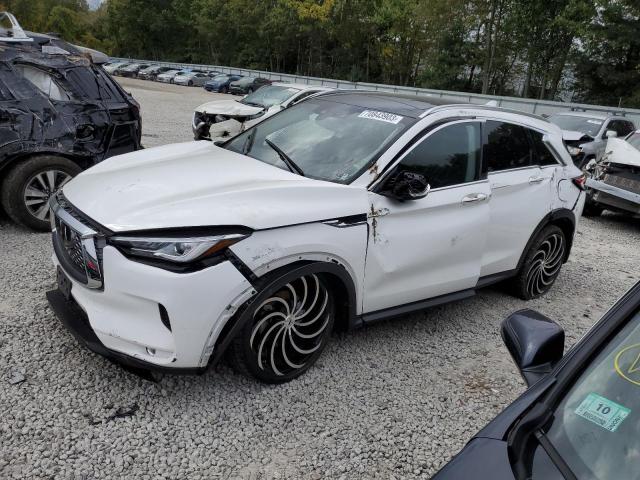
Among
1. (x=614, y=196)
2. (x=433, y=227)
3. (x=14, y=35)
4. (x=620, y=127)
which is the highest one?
(x=14, y=35)

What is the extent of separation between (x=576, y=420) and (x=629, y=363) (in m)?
0.25

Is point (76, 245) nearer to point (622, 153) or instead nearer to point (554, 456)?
point (554, 456)

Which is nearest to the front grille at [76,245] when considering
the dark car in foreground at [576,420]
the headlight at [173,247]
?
the headlight at [173,247]

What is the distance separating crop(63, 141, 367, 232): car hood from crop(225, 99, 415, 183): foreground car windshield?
7.6 inches

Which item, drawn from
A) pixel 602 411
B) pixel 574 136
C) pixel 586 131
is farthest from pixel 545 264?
pixel 586 131

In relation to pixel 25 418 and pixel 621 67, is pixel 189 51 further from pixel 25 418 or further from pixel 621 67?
pixel 25 418

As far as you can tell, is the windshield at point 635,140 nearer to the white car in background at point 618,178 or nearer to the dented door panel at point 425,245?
the white car in background at point 618,178

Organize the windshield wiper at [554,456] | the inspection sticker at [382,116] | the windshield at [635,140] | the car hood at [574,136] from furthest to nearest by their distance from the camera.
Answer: the car hood at [574,136]
the windshield at [635,140]
the inspection sticker at [382,116]
the windshield wiper at [554,456]

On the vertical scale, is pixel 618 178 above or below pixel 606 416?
below

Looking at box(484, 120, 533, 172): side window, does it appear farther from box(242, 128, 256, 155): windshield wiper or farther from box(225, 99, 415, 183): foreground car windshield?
box(242, 128, 256, 155): windshield wiper

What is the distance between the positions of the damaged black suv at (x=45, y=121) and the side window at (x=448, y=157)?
368cm

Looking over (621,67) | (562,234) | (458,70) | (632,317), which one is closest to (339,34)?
(458,70)

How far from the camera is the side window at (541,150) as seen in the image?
4.57 metres

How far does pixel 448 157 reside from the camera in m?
3.76
